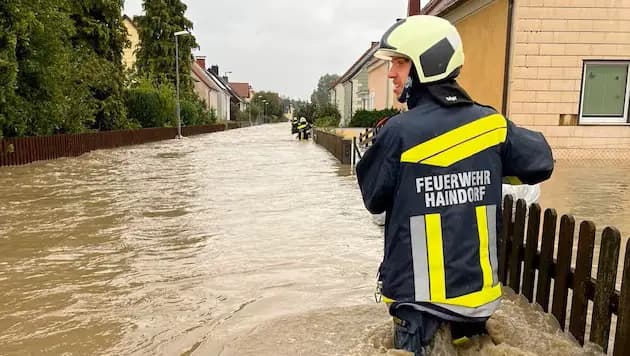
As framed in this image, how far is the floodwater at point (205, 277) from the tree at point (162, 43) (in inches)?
1597

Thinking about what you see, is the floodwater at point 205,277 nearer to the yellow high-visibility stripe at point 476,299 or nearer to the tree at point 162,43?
the yellow high-visibility stripe at point 476,299

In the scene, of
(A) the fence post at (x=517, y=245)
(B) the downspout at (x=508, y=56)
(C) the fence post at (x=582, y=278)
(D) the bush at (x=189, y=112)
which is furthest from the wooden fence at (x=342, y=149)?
(D) the bush at (x=189, y=112)

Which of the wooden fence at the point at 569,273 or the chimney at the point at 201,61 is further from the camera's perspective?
the chimney at the point at 201,61

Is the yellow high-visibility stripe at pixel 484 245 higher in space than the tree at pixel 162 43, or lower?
lower

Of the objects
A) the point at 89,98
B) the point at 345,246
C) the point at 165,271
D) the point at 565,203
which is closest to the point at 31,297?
the point at 165,271

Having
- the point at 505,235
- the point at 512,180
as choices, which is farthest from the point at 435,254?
the point at 505,235

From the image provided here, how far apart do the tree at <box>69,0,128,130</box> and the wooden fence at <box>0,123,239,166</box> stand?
4.96ft

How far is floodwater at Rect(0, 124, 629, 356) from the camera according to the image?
369cm

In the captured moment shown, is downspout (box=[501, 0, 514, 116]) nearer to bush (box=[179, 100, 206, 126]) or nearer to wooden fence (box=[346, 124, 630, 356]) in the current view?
wooden fence (box=[346, 124, 630, 356])

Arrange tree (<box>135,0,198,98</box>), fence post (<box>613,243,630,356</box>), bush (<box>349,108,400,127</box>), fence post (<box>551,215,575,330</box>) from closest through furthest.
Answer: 1. fence post (<box>613,243,630,356</box>)
2. fence post (<box>551,215,575,330</box>)
3. bush (<box>349,108,400,127</box>)
4. tree (<box>135,0,198,98</box>)

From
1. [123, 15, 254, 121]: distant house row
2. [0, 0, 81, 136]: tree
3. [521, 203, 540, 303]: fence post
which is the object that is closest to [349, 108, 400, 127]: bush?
[0, 0, 81, 136]: tree

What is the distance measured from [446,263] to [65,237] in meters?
5.96

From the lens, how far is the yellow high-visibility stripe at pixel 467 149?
2277 millimetres

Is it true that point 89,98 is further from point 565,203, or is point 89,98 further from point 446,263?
point 446,263
